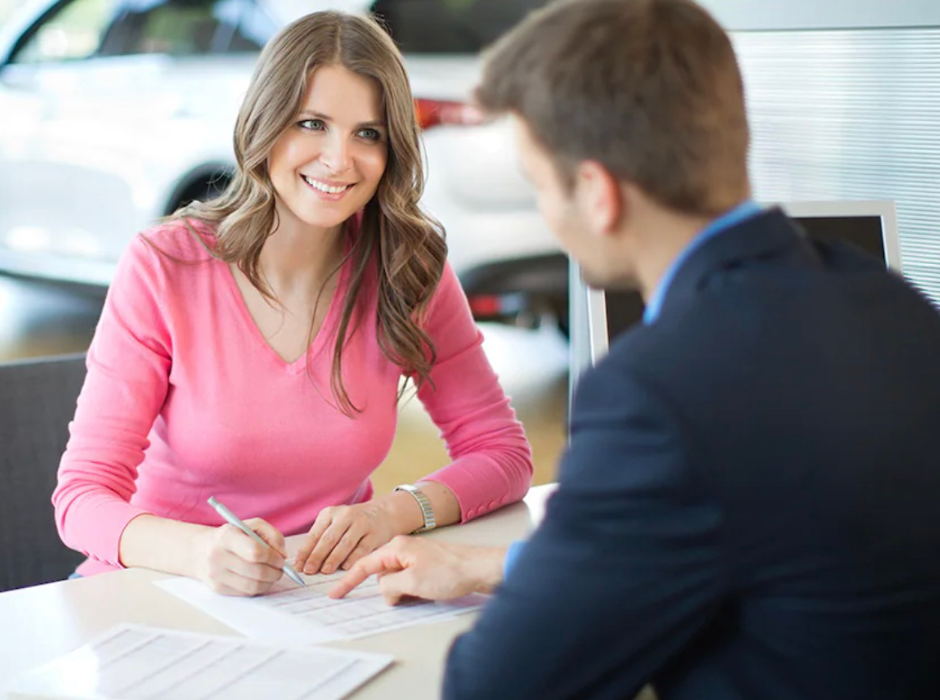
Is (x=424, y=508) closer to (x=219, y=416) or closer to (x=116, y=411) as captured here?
(x=219, y=416)

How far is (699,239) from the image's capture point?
2.94 feet

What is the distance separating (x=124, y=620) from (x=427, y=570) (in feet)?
1.03

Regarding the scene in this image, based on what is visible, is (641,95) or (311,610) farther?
(311,610)

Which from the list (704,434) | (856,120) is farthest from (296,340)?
(704,434)

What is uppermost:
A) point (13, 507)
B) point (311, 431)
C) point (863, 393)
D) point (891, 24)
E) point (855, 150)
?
point (891, 24)

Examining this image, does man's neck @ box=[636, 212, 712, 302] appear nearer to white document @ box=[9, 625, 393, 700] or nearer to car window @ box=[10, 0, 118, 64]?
white document @ box=[9, 625, 393, 700]

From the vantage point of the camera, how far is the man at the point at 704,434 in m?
0.82

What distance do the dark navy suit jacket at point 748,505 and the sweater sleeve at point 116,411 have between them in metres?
0.78

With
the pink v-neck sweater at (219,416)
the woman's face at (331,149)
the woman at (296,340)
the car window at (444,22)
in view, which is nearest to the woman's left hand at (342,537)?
the woman at (296,340)

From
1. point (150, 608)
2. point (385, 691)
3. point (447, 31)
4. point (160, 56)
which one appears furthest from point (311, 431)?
point (160, 56)

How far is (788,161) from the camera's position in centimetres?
197

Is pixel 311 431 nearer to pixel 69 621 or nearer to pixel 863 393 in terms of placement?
pixel 69 621

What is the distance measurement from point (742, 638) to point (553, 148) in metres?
0.37

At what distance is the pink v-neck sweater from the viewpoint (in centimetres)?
163
